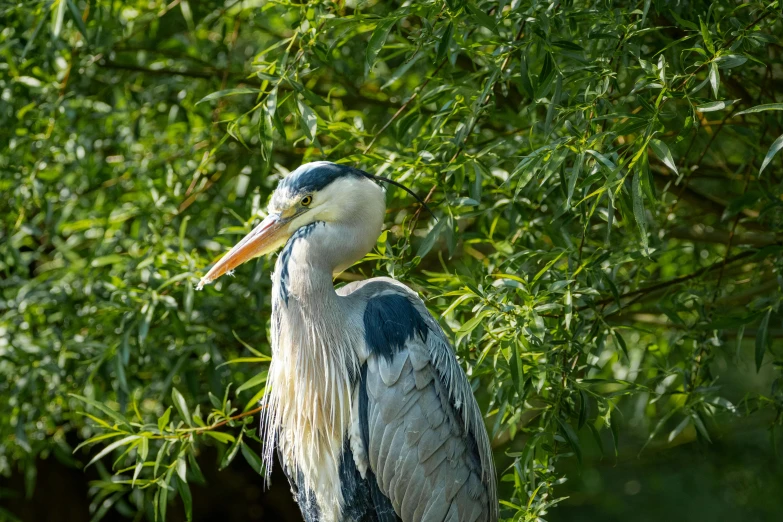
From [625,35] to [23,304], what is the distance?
2284 mm

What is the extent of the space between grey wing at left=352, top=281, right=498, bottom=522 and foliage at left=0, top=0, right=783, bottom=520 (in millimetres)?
106

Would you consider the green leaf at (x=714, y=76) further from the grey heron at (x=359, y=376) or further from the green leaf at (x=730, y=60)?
the grey heron at (x=359, y=376)

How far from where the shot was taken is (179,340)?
3127mm

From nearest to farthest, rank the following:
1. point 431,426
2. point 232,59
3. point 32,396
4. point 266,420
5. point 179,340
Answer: point 431,426, point 266,420, point 179,340, point 32,396, point 232,59

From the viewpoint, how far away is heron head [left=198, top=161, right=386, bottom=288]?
2.12 metres

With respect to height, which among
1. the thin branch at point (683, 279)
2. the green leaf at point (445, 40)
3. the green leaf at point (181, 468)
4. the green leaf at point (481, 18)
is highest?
the green leaf at point (481, 18)

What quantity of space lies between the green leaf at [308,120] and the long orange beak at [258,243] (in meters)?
0.28

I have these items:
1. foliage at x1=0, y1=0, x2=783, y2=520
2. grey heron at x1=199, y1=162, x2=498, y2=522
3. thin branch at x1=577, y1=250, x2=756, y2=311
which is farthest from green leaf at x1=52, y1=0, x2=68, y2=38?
thin branch at x1=577, y1=250, x2=756, y2=311

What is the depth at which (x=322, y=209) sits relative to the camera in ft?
6.99

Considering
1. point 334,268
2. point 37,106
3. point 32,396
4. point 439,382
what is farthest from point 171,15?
point 439,382

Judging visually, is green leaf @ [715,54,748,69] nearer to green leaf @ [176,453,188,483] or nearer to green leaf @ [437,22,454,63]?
green leaf @ [437,22,454,63]

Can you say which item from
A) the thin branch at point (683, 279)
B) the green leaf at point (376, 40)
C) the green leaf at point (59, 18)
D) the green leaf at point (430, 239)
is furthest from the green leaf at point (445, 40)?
the green leaf at point (59, 18)

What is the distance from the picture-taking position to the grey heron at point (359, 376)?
2096 millimetres

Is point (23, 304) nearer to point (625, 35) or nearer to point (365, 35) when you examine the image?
point (365, 35)
